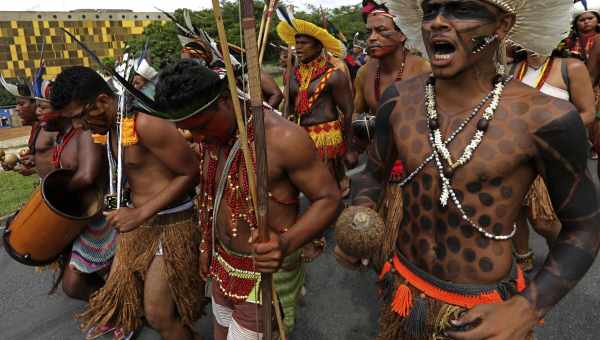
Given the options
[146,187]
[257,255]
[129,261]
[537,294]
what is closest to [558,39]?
[537,294]

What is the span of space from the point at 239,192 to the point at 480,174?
3.75 ft

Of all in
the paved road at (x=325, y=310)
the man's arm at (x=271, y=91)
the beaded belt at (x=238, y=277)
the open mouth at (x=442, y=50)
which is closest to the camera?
the open mouth at (x=442, y=50)

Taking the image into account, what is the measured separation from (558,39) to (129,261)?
2790mm

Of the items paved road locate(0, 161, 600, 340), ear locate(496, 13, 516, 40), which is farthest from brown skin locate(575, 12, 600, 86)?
ear locate(496, 13, 516, 40)

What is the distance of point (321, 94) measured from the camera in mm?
4996

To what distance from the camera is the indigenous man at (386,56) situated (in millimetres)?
3865

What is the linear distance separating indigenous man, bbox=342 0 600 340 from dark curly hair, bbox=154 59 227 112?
83 centimetres

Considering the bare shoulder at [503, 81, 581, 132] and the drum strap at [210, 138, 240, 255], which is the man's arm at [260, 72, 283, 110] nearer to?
the drum strap at [210, 138, 240, 255]

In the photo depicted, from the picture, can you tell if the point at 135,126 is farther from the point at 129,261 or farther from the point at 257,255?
the point at 257,255

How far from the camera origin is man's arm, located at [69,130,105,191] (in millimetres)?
3301

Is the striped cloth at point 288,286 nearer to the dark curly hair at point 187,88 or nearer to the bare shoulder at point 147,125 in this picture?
the dark curly hair at point 187,88

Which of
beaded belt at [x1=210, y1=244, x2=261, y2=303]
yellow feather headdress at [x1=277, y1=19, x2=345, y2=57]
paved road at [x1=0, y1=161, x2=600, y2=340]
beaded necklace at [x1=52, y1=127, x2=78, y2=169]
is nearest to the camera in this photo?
beaded belt at [x1=210, y1=244, x2=261, y2=303]

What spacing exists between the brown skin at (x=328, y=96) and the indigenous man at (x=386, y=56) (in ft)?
2.62

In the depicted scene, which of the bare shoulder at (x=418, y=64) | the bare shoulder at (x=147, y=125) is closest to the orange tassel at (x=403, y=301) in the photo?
the bare shoulder at (x=147, y=125)
